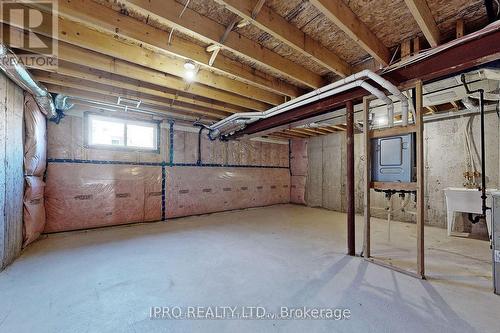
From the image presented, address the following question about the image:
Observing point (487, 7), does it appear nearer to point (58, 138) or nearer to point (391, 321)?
point (391, 321)

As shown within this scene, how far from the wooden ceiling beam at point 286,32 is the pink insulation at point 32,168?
3.07 meters

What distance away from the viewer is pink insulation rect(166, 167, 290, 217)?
4781 millimetres

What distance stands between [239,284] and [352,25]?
2419 millimetres

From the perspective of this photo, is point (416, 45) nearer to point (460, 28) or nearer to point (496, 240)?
point (460, 28)

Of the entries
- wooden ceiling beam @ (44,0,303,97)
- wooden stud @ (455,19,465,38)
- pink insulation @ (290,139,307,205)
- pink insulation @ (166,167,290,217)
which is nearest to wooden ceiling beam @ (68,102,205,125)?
pink insulation @ (166,167,290,217)

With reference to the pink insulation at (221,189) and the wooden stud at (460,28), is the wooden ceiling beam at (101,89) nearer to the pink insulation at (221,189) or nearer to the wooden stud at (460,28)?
the pink insulation at (221,189)

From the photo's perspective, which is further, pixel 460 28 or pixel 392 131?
pixel 392 131

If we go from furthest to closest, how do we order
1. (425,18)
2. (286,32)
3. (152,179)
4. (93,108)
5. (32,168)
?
1. (152,179)
2. (93,108)
3. (32,168)
4. (286,32)
5. (425,18)

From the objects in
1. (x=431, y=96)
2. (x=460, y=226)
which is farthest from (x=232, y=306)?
(x=460, y=226)

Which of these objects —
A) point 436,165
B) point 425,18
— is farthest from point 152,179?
point 436,165

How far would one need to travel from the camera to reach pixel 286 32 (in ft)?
5.95

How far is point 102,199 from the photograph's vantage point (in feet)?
12.8

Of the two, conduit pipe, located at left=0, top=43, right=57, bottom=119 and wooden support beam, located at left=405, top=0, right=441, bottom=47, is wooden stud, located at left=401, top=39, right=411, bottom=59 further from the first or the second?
conduit pipe, located at left=0, top=43, right=57, bottom=119

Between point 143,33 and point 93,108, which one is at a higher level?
point 143,33
